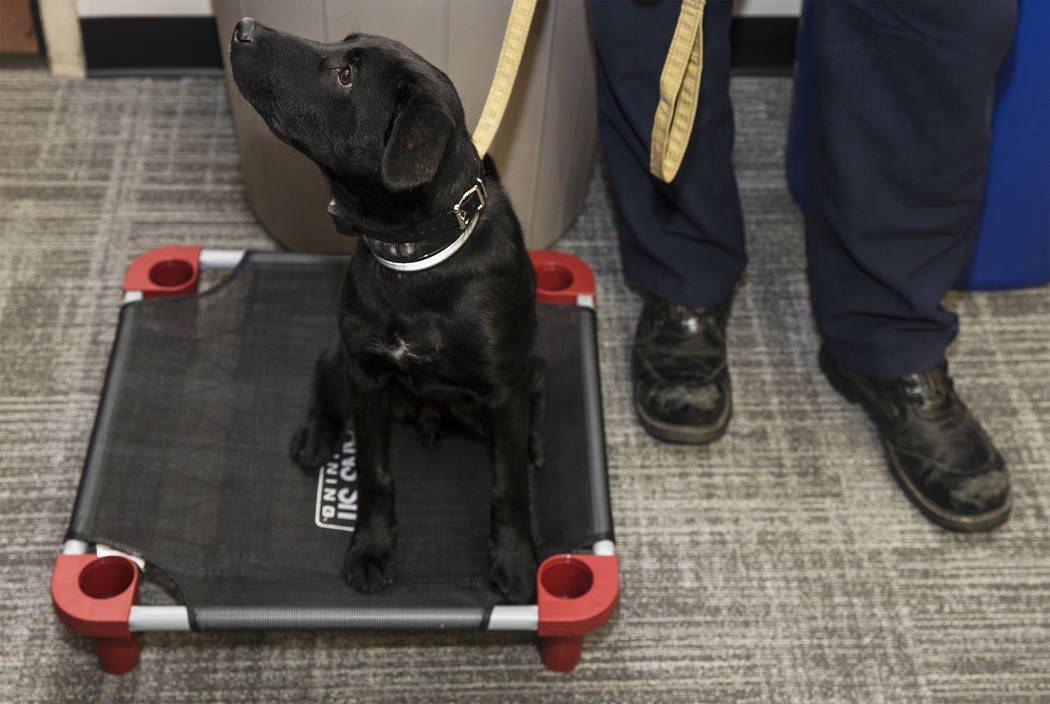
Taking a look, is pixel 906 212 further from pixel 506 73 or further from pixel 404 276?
pixel 404 276

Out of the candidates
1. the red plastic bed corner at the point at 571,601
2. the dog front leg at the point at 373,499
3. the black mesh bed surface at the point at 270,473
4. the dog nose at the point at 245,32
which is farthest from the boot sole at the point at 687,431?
the dog nose at the point at 245,32

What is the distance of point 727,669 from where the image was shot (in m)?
1.54

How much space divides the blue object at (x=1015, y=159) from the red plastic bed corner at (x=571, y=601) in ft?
2.85

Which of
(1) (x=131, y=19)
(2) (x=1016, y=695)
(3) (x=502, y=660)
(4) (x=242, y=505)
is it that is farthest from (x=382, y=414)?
(1) (x=131, y=19)

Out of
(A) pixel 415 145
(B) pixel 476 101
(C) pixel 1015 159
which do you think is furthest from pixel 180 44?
(C) pixel 1015 159

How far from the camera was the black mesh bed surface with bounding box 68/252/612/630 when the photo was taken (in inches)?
56.2

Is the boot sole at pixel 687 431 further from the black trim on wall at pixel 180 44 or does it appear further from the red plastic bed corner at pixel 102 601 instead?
the black trim on wall at pixel 180 44

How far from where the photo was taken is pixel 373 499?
1461mm

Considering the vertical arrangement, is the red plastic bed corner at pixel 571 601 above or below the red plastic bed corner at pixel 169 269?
below

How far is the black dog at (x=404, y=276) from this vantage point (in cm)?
114

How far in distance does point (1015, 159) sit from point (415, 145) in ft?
3.83

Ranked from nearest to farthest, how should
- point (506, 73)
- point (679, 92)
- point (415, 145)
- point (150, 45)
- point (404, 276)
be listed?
1. point (415, 145)
2. point (404, 276)
3. point (506, 73)
4. point (679, 92)
5. point (150, 45)

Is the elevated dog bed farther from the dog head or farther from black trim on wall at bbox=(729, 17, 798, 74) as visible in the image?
black trim on wall at bbox=(729, 17, 798, 74)

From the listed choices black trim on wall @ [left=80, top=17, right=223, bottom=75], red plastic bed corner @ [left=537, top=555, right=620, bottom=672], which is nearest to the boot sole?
red plastic bed corner @ [left=537, top=555, right=620, bottom=672]
